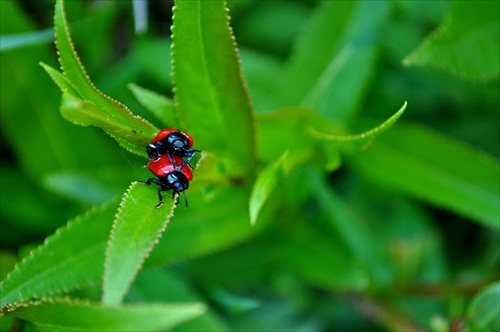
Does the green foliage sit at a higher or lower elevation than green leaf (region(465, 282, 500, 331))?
higher

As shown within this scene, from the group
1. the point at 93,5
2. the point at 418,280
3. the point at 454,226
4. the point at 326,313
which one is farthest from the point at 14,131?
the point at 454,226

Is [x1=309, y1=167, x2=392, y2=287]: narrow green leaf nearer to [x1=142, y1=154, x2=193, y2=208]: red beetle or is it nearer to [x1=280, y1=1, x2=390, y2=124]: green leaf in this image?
[x1=280, y1=1, x2=390, y2=124]: green leaf

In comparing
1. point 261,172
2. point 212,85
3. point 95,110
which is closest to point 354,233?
point 261,172

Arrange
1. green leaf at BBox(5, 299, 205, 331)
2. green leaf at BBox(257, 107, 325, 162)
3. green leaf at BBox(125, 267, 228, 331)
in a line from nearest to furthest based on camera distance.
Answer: green leaf at BBox(5, 299, 205, 331) → green leaf at BBox(257, 107, 325, 162) → green leaf at BBox(125, 267, 228, 331)

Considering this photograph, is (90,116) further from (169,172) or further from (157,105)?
(157,105)

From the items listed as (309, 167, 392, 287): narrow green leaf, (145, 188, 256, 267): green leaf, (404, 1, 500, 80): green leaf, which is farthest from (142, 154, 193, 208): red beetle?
(309, 167, 392, 287): narrow green leaf

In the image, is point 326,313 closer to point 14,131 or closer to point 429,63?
point 429,63
